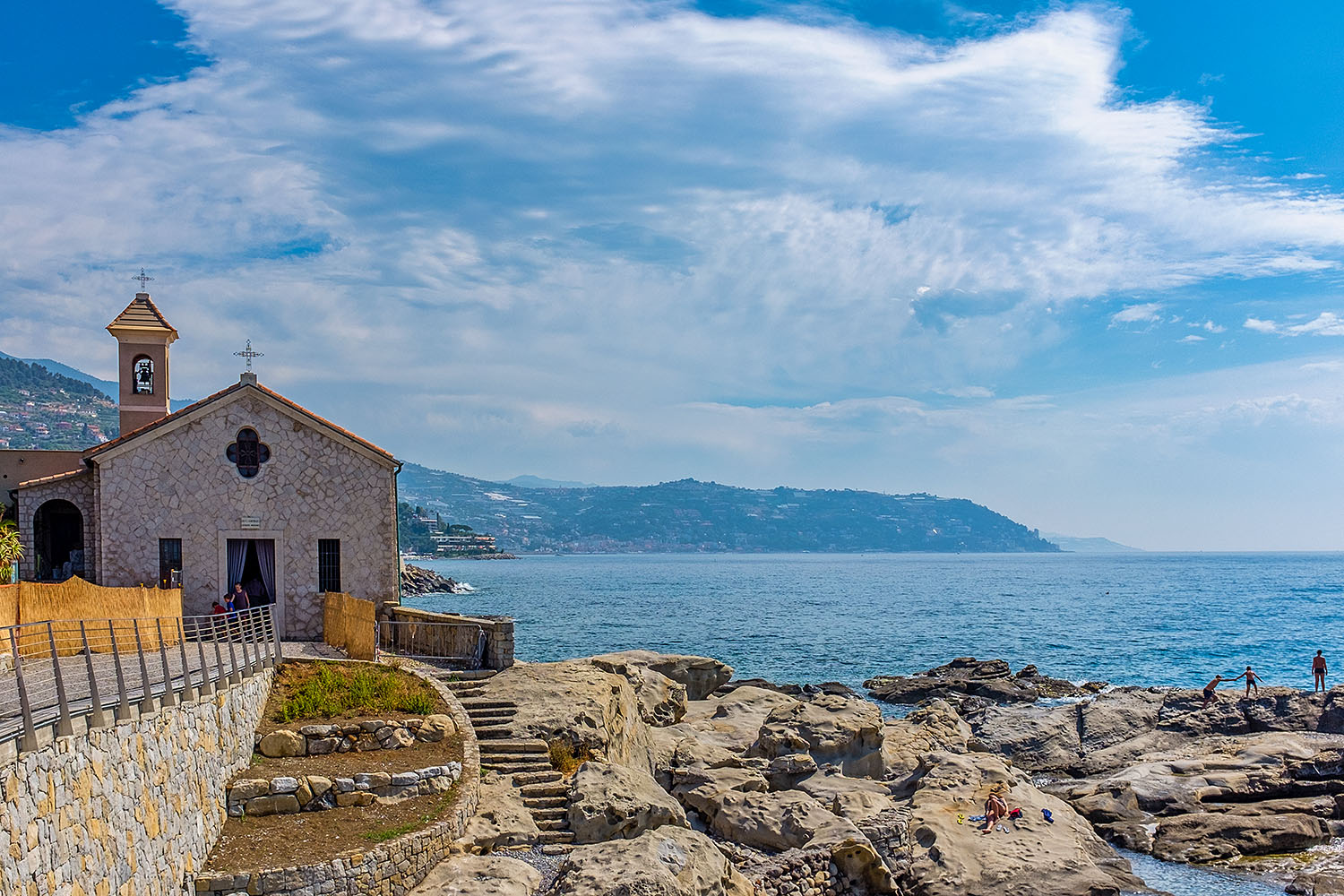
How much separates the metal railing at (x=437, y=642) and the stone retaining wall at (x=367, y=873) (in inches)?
308

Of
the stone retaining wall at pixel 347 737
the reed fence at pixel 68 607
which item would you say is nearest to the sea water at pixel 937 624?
the stone retaining wall at pixel 347 737

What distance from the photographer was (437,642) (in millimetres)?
25891

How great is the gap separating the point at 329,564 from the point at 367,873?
1488 cm

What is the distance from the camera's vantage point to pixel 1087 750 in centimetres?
3338

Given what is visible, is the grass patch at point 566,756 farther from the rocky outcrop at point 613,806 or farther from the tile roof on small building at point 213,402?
the tile roof on small building at point 213,402

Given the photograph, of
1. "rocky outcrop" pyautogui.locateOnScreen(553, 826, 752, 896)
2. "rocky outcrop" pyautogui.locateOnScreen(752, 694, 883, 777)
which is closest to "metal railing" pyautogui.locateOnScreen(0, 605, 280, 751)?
"rocky outcrop" pyautogui.locateOnScreen(553, 826, 752, 896)

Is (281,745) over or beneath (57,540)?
beneath

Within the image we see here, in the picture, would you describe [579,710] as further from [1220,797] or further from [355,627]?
[1220,797]

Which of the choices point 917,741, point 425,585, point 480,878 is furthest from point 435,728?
point 425,585

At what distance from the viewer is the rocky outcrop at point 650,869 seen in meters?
14.5

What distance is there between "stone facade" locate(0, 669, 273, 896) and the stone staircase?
505 centimetres

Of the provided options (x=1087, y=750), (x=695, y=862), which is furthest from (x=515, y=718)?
(x=1087, y=750)

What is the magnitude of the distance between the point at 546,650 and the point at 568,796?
4385cm

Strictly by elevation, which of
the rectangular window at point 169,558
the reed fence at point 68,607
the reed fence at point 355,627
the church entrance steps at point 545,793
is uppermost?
the rectangular window at point 169,558
